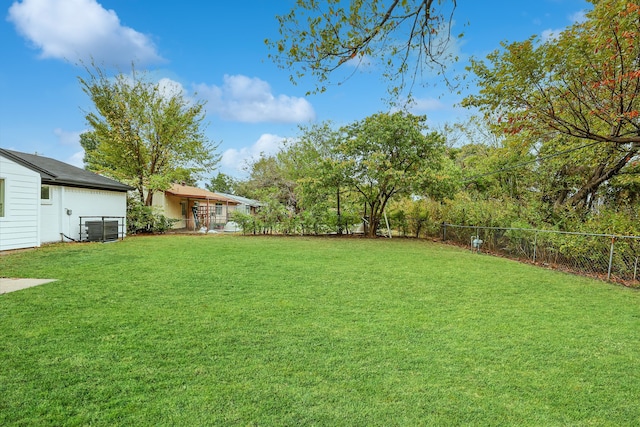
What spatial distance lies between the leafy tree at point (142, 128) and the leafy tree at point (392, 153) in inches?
315

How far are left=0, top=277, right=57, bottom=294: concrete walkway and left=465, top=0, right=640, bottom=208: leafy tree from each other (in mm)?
7636

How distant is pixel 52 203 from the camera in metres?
10.7

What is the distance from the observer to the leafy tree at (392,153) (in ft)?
44.4

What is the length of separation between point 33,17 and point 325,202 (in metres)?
11.3

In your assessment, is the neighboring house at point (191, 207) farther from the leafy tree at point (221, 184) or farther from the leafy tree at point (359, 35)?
the leafy tree at point (221, 184)

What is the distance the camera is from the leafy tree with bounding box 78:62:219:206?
15.5m

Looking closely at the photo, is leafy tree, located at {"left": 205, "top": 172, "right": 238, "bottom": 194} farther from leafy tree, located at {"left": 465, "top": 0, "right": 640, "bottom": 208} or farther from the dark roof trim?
leafy tree, located at {"left": 465, "top": 0, "right": 640, "bottom": 208}

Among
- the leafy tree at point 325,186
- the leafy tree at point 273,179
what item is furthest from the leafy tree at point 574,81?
the leafy tree at point 273,179

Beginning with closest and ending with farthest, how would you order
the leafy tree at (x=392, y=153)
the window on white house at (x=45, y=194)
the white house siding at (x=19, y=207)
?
the white house siding at (x=19, y=207) → the window on white house at (x=45, y=194) → the leafy tree at (x=392, y=153)

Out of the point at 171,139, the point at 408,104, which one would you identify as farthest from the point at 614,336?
the point at 171,139

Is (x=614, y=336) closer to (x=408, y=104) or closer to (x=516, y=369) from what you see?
(x=516, y=369)

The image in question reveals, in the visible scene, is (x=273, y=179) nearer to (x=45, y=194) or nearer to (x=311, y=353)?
(x=45, y=194)

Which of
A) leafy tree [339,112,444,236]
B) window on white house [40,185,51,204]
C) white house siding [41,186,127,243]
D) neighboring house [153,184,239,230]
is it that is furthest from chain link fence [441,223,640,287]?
window on white house [40,185,51,204]

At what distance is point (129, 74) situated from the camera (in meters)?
15.8
